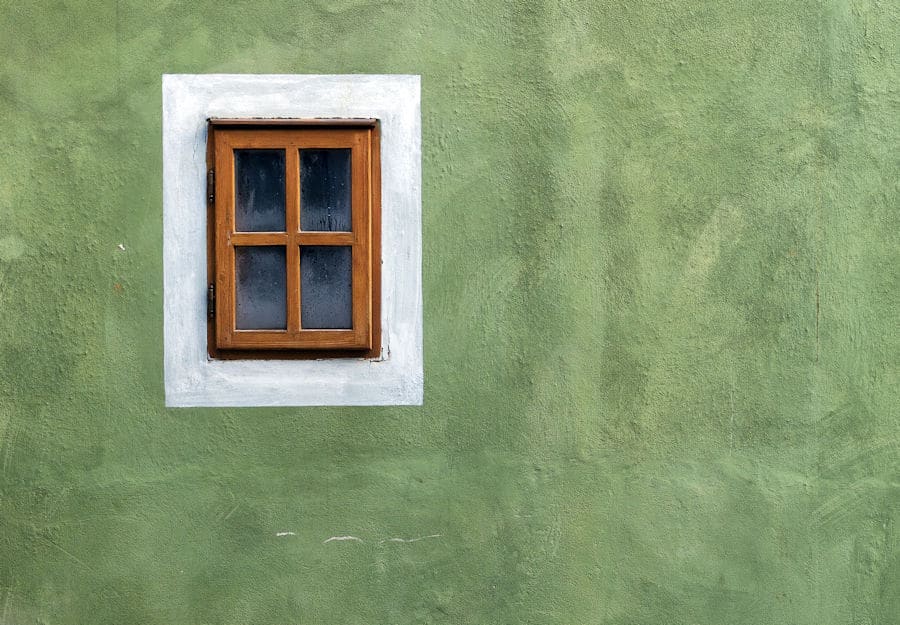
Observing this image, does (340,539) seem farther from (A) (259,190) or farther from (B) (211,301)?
(A) (259,190)

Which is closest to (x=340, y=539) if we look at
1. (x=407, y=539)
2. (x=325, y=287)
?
(x=407, y=539)

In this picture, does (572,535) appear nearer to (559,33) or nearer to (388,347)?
(388,347)

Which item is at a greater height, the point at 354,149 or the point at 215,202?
the point at 354,149

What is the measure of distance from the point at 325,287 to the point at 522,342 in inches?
32.6

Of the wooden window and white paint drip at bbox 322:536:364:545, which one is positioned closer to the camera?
the wooden window

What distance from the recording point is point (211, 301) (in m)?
2.74

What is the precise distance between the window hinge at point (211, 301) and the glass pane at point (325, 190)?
0.43 m

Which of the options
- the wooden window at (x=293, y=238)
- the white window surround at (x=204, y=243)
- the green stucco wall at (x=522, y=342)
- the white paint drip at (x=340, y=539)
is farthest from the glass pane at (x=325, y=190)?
the white paint drip at (x=340, y=539)

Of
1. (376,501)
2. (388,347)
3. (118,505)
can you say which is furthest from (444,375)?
(118,505)

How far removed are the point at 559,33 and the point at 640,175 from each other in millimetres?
661

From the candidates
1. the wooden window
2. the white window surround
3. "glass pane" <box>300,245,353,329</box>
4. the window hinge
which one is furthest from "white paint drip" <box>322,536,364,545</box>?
the window hinge

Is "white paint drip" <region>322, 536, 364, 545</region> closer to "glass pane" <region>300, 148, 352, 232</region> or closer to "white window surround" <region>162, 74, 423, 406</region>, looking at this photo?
"white window surround" <region>162, 74, 423, 406</region>

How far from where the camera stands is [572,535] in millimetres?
2828

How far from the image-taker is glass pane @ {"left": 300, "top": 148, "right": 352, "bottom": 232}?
272cm
